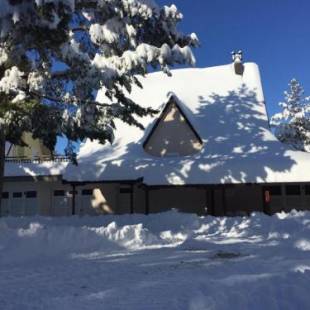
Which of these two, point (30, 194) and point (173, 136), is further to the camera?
point (30, 194)

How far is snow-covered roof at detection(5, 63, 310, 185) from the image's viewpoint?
21203mm

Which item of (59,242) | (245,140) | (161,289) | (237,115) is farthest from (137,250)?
(237,115)

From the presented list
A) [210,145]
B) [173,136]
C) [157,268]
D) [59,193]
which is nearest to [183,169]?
[210,145]

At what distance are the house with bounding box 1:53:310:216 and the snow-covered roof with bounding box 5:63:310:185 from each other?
50 mm

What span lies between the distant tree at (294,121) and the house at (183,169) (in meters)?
8.29

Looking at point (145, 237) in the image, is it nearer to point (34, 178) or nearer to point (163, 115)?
point (163, 115)

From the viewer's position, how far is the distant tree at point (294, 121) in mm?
35062

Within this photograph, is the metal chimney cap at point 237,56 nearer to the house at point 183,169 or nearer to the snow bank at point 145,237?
the house at point 183,169

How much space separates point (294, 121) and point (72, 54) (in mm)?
29168

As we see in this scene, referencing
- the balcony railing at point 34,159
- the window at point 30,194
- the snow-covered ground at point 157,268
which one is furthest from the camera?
the balcony railing at point 34,159

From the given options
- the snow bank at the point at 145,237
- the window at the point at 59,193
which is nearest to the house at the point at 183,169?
the window at the point at 59,193

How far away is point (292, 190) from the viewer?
24.0m

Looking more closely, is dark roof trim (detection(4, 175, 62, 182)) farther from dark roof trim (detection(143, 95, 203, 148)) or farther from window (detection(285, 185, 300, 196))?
window (detection(285, 185, 300, 196))

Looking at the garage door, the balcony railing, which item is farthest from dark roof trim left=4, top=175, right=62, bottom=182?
the balcony railing
